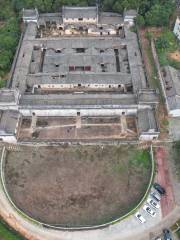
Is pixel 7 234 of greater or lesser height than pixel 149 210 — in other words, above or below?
below

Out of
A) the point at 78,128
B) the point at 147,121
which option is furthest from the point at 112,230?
the point at 147,121

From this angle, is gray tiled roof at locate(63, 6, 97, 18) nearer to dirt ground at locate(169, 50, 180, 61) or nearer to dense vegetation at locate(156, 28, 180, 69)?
dense vegetation at locate(156, 28, 180, 69)

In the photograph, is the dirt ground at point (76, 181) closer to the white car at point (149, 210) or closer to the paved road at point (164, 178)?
the white car at point (149, 210)

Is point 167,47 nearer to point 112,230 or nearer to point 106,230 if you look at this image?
point 112,230

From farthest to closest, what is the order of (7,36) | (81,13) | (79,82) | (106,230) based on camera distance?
(81,13)
(7,36)
(79,82)
(106,230)

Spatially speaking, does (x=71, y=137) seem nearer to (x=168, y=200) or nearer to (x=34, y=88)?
(x=34, y=88)

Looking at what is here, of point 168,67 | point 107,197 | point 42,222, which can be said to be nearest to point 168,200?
point 107,197
